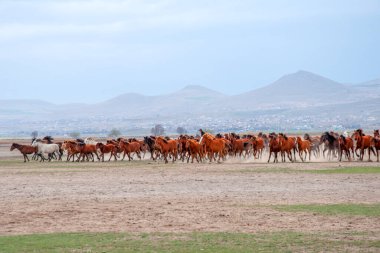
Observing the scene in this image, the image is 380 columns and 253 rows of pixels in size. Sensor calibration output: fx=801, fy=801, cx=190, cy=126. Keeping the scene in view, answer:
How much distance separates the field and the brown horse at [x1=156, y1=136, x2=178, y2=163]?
12.5 m

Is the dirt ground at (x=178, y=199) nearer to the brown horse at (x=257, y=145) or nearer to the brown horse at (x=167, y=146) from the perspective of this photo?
the brown horse at (x=167, y=146)

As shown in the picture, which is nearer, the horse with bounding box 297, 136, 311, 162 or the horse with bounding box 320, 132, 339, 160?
the horse with bounding box 297, 136, 311, 162

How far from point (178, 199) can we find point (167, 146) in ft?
73.6

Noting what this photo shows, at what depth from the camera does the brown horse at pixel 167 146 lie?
45125 millimetres

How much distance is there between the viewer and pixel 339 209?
19.5 meters

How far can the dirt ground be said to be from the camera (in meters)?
17.3

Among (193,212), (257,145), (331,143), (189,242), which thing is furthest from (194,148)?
(189,242)

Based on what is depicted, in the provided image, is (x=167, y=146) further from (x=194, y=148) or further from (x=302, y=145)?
(x=302, y=145)

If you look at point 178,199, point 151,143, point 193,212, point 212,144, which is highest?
point 151,143

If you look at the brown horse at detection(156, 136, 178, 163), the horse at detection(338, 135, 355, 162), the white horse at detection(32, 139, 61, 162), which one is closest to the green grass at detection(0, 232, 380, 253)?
the horse at detection(338, 135, 355, 162)

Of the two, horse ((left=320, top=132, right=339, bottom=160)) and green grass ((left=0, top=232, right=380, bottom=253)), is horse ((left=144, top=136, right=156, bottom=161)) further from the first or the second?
green grass ((left=0, top=232, right=380, bottom=253))

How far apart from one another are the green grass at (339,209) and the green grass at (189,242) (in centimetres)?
300

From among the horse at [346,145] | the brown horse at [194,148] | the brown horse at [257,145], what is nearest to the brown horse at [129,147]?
the brown horse at [194,148]

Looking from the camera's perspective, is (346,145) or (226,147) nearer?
(346,145)
